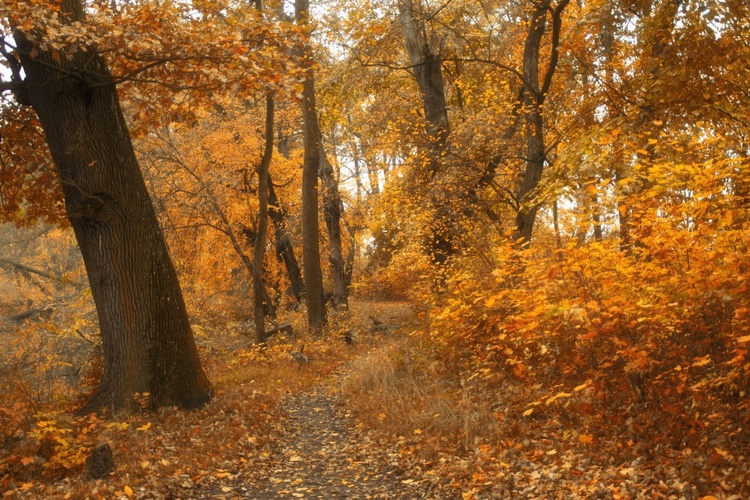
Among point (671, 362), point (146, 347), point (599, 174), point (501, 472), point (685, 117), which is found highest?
point (685, 117)

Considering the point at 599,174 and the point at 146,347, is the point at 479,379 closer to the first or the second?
the point at 599,174

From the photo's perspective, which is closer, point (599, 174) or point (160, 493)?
point (160, 493)

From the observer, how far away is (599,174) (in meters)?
9.03

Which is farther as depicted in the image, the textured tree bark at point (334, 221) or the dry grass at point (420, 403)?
the textured tree bark at point (334, 221)

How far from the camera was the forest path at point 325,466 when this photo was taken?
677 centimetres

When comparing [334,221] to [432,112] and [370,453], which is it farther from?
[370,453]

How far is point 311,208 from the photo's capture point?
58.2 ft

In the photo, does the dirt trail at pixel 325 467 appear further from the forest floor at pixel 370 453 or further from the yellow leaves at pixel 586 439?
the yellow leaves at pixel 586 439

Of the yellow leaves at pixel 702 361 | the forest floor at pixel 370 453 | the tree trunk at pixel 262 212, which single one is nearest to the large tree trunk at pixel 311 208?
the tree trunk at pixel 262 212

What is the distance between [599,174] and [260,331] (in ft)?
31.8

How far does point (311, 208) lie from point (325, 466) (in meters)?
10.7

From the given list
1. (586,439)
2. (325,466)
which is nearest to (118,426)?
(325,466)

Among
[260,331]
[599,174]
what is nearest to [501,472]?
[599,174]

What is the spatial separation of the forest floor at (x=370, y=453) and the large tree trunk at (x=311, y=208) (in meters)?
6.98
